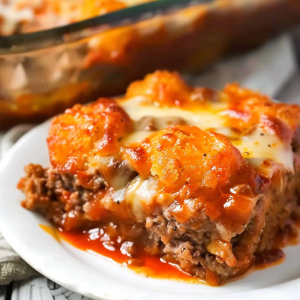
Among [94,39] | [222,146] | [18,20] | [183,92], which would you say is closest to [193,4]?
[94,39]

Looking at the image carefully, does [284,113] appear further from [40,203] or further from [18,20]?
[18,20]

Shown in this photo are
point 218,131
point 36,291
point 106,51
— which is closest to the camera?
point 36,291

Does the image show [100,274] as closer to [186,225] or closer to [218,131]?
[186,225]

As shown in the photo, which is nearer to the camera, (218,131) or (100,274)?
(100,274)

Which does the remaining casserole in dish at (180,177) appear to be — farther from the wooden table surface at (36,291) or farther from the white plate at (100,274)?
the wooden table surface at (36,291)

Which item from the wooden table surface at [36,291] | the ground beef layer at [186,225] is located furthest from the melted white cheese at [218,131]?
the wooden table surface at [36,291]

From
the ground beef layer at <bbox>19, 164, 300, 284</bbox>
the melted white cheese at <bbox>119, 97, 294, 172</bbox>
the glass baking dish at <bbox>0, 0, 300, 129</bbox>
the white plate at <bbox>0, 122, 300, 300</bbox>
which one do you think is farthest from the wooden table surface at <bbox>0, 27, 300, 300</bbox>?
the glass baking dish at <bbox>0, 0, 300, 129</bbox>

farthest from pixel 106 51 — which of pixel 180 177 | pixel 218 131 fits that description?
pixel 180 177

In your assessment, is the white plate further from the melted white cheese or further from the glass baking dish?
the glass baking dish
